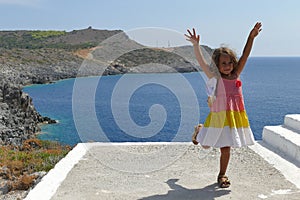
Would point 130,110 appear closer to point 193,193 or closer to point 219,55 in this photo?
point 193,193

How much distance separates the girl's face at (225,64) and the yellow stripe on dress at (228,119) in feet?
1.43

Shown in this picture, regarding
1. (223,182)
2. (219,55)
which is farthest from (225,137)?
(219,55)

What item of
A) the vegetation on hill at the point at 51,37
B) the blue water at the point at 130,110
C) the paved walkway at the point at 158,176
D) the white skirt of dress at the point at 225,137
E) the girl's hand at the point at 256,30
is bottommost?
the blue water at the point at 130,110

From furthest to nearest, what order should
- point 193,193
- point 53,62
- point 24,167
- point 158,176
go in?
point 53,62, point 24,167, point 158,176, point 193,193

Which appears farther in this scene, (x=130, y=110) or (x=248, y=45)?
(x=130, y=110)

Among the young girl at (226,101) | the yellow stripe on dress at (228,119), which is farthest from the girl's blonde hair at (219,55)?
the yellow stripe on dress at (228,119)

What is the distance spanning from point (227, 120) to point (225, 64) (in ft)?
1.90

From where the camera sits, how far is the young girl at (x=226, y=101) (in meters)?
4.09

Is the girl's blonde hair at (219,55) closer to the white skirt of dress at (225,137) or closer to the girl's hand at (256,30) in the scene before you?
the girl's hand at (256,30)

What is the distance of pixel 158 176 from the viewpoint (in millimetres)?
4895

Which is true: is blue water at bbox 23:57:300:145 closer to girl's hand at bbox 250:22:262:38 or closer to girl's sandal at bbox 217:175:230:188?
girl's sandal at bbox 217:175:230:188

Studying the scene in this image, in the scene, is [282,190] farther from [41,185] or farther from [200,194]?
[41,185]

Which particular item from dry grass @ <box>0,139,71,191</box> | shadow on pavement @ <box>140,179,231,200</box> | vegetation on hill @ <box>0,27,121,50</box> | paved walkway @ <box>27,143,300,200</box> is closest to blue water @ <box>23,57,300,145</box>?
dry grass @ <box>0,139,71,191</box>

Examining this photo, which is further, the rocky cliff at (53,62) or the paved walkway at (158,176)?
the rocky cliff at (53,62)
